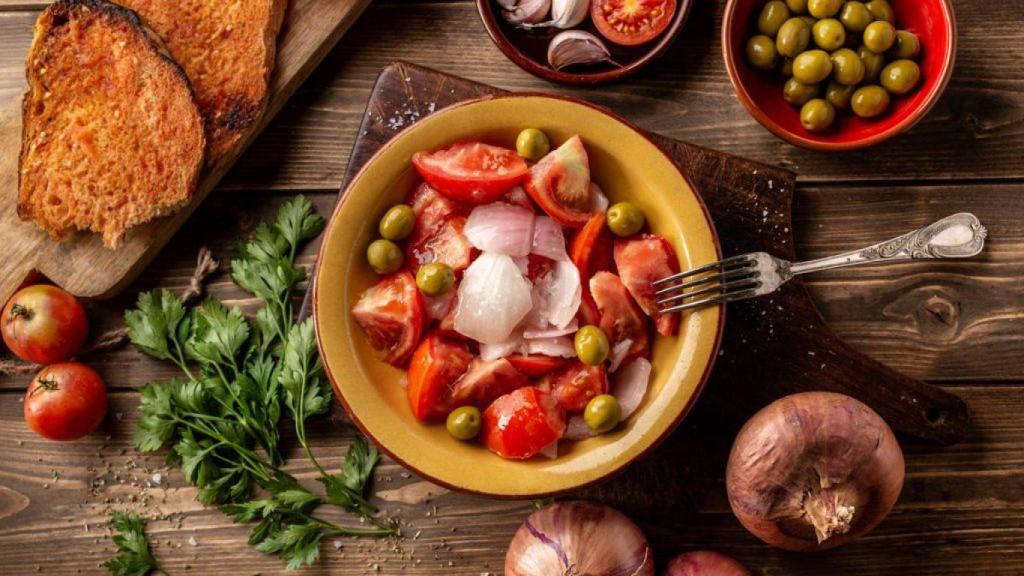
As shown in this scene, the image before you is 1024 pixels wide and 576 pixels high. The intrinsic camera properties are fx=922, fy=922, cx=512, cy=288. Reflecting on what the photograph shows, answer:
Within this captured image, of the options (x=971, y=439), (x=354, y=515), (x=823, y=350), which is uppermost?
(x=823, y=350)

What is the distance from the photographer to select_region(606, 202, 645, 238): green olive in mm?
2557

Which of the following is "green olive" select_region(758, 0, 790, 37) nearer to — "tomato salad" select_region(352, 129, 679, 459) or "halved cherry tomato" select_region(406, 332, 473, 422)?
"tomato salad" select_region(352, 129, 679, 459)

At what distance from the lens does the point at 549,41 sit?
9.69 ft

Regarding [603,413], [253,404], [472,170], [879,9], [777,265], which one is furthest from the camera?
[253,404]

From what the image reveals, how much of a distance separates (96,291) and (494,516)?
4.81 feet

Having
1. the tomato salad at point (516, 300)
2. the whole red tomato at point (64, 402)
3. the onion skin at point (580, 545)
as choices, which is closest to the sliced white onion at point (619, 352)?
the tomato salad at point (516, 300)

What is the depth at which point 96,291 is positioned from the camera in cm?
296

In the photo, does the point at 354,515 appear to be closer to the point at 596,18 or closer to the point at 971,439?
the point at 596,18

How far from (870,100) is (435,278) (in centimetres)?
143

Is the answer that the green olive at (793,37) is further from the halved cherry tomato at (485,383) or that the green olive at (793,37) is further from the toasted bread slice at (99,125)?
the toasted bread slice at (99,125)

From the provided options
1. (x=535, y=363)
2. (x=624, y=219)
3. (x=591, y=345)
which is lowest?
(x=535, y=363)

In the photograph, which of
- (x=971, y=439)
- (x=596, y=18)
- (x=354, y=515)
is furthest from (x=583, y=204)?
(x=971, y=439)

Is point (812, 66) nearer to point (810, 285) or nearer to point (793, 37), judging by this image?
point (793, 37)

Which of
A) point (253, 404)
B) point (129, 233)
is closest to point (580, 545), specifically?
point (253, 404)
